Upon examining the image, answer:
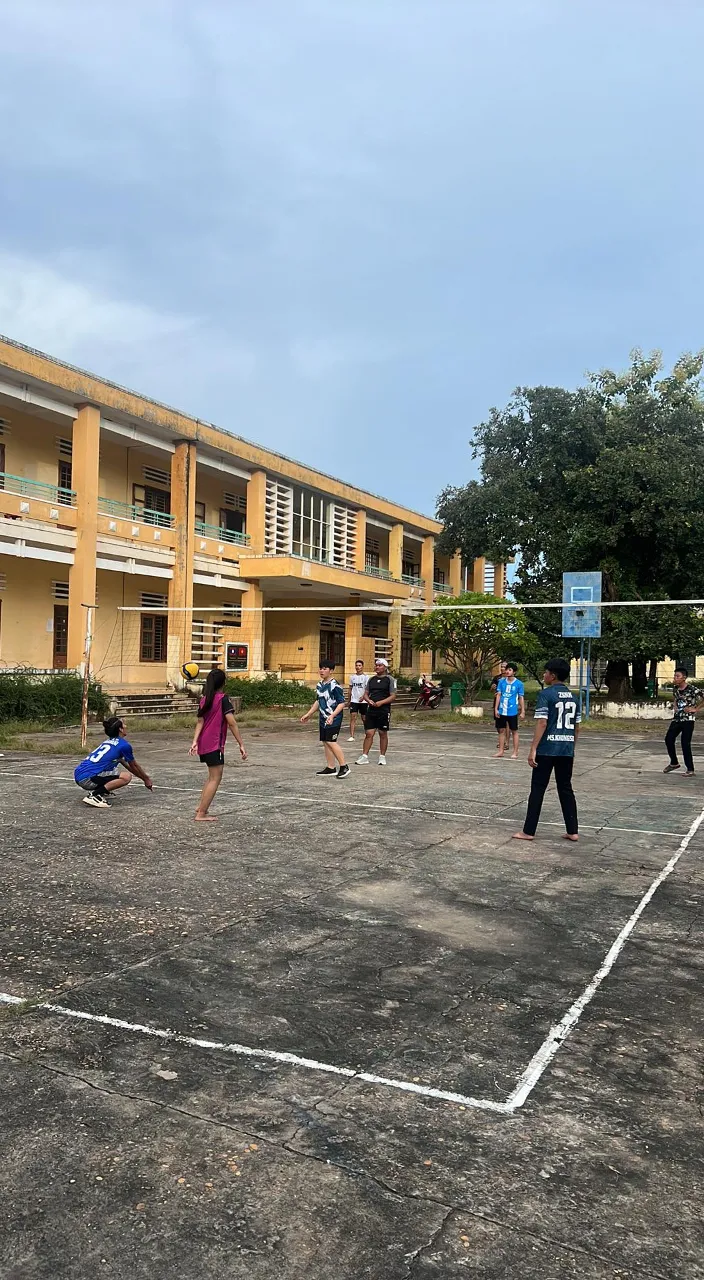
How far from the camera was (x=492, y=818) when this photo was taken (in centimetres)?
889

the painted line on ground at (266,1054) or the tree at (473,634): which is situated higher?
the tree at (473,634)

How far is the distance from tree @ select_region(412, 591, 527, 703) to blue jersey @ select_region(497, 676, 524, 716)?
32.2 feet

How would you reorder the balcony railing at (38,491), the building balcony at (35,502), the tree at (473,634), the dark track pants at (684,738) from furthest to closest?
1. the tree at (473,634)
2. the balcony railing at (38,491)
3. the building balcony at (35,502)
4. the dark track pants at (684,738)

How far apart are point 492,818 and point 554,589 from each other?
62.0 ft

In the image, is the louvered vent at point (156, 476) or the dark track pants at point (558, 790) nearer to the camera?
the dark track pants at point (558, 790)

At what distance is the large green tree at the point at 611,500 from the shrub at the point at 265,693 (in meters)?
7.67

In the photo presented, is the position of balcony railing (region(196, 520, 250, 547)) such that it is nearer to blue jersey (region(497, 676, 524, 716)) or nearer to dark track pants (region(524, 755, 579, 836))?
blue jersey (region(497, 676, 524, 716))

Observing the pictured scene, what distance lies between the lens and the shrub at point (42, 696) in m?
18.7

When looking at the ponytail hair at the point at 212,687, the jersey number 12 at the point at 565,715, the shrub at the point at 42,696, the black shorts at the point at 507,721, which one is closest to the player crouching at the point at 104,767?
the ponytail hair at the point at 212,687

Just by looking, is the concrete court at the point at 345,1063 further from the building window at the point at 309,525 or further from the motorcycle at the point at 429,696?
the building window at the point at 309,525

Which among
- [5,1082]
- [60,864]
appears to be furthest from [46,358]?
[5,1082]

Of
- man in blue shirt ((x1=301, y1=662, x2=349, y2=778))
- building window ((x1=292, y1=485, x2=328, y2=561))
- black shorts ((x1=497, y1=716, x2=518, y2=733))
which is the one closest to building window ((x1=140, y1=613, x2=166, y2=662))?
building window ((x1=292, y1=485, x2=328, y2=561))

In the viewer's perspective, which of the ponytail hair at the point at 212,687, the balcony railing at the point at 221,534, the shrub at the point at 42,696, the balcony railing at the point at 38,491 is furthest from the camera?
the balcony railing at the point at 221,534

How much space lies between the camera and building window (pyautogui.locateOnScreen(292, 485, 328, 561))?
3086 centimetres
